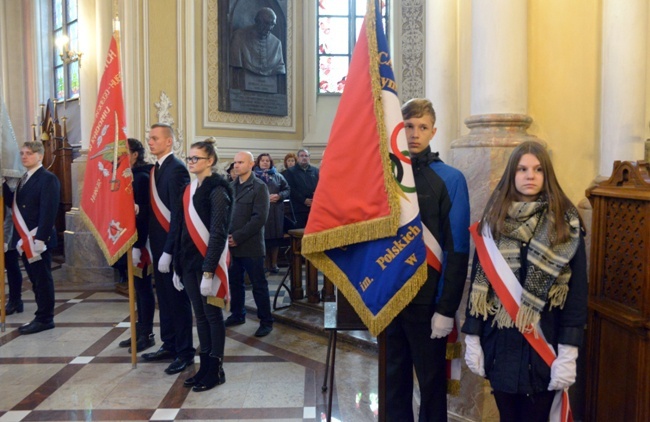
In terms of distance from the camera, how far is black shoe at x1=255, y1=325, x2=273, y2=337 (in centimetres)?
463

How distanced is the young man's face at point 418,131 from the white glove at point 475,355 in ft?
2.46

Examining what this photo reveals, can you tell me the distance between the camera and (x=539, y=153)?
1.91 metres

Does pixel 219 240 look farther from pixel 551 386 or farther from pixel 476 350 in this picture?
pixel 551 386

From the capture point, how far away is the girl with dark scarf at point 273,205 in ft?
19.9

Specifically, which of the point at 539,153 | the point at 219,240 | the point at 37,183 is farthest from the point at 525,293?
the point at 37,183

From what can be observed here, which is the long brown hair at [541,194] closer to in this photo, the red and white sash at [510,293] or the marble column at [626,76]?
the red and white sash at [510,293]

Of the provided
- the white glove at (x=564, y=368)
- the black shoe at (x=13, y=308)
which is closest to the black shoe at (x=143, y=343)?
the black shoe at (x=13, y=308)

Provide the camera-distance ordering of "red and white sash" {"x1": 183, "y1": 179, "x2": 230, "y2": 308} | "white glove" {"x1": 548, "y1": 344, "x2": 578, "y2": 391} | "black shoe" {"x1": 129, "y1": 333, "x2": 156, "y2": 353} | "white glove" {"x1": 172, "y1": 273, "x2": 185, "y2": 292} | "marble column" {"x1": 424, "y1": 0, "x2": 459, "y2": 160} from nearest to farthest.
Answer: "white glove" {"x1": 548, "y1": 344, "x2": 578, "y2": 391}, "marble column" {"x1": 424, "y1": 0, "x2": 459, "y2": 160}, "red and white sash" {"x1": 183, "y1": 179, "x2": 230, "y2": 308}, "white glove" {"x1": 172, "y1": 273, "x2": 185, "y2": 292}, "black shoe" {"x1": 129, "y1": 333, "x2": 156, "y2": 353}

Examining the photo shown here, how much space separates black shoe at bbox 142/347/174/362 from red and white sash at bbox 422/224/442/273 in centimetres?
255

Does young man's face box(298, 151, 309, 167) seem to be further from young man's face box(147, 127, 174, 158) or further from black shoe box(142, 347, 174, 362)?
black shoe box(142, 347, 174, 362)

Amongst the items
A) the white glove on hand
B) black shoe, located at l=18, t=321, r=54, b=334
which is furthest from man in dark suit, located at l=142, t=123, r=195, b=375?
black shoe, located at l=18, t=321, r=54, b=334

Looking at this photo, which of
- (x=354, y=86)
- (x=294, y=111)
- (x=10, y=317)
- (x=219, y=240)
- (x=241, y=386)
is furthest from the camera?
(x=294, y=111)

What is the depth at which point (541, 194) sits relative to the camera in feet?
6.39

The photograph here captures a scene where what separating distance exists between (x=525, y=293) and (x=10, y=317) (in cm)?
502
